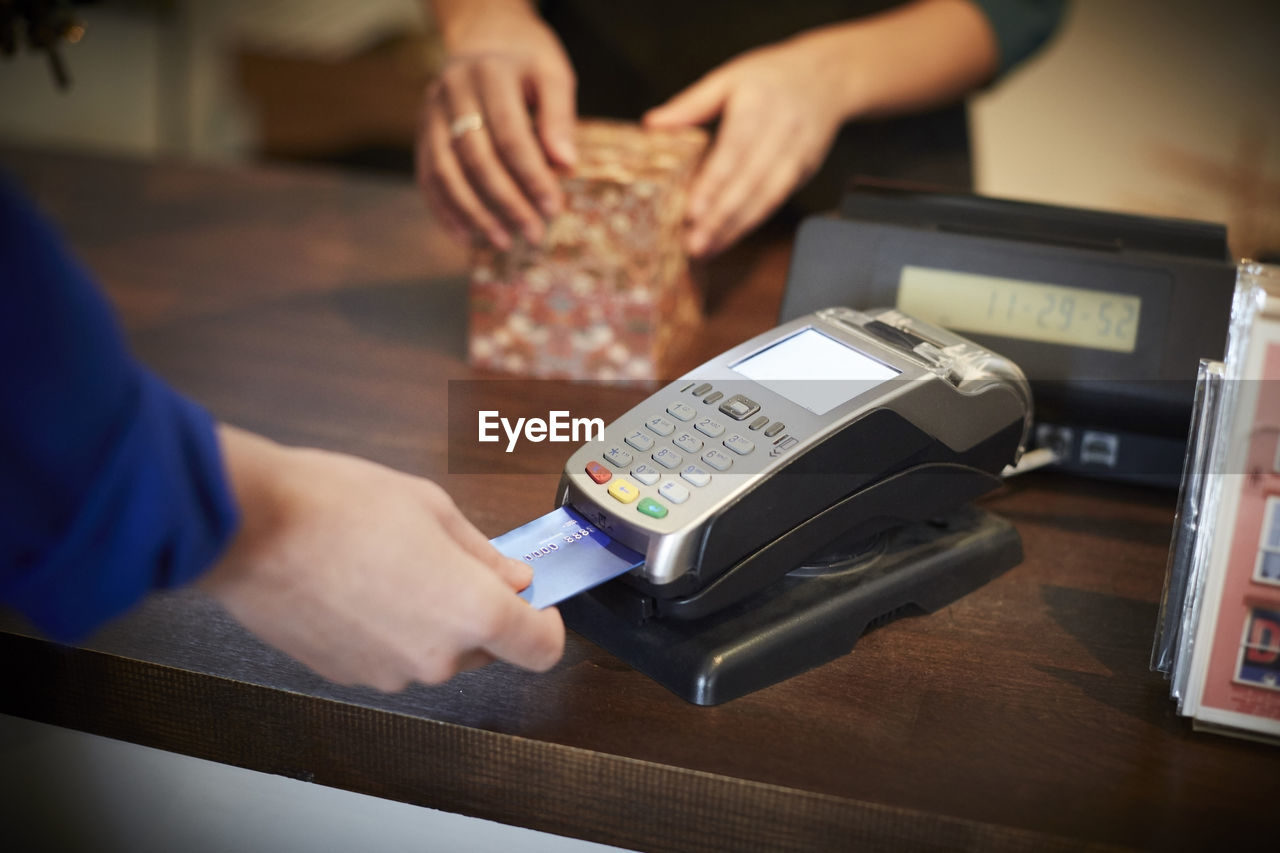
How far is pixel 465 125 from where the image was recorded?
819 mm

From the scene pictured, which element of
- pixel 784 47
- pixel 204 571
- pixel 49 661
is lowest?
pixel 49 661

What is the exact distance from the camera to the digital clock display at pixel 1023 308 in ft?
2.17

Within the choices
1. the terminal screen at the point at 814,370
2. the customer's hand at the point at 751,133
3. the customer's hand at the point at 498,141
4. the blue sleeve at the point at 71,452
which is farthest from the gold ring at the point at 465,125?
the blue sleeve at the point at 71,452

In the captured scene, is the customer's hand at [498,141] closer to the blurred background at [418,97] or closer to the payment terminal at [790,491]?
the payment terminal at [790,491]

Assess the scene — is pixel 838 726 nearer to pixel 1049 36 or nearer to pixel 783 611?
pixel 783 611

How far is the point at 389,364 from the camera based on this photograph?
820 mm

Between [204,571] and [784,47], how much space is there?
77cm

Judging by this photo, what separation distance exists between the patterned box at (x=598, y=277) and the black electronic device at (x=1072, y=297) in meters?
0.11

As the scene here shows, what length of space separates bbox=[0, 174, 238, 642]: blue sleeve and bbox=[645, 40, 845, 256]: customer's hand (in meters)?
0.55

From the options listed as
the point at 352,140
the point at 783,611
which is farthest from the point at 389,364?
the point at 352,140

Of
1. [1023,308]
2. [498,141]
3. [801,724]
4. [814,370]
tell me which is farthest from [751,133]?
[801,724]

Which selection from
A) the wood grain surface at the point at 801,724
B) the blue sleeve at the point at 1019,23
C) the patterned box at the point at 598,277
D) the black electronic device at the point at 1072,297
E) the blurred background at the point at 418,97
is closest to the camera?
the wood grain surface at the point at 801,724

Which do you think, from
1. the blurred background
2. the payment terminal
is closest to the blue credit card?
the payment terminal
